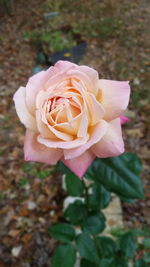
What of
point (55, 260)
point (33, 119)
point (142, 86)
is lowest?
point (142, 86)

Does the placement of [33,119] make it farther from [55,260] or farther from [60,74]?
[55,260]

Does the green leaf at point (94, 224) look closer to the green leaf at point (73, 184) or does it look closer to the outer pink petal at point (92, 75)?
the green leaf at point (73, 184)

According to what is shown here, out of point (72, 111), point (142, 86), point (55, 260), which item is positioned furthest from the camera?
point (142, 86)

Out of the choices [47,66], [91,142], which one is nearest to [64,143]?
[91,142]

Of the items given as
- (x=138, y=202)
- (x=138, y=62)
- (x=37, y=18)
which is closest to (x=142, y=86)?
(x=138, y=62)

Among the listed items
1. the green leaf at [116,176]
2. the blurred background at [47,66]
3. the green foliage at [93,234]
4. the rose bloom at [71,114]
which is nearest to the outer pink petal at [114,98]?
the rose bloom at [71,114]

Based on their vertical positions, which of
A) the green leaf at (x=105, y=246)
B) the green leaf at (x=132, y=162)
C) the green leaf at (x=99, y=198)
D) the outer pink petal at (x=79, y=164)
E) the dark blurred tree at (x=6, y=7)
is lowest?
the dark blurred tree at (x=6, y=7)
